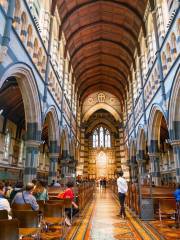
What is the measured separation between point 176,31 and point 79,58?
48.6 ft

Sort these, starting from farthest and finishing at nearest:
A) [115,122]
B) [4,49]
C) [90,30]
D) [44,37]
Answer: [115,122]
[90,30]
[44,37]
[4,49]

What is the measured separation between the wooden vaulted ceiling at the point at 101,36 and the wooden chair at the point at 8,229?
15.3m

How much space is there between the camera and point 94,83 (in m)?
31.6

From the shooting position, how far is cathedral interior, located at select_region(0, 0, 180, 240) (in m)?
7.76

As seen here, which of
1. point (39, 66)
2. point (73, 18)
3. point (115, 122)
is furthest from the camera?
point (115, 122)

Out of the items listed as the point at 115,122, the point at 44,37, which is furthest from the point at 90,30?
the point at 115,122

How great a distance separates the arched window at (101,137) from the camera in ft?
136

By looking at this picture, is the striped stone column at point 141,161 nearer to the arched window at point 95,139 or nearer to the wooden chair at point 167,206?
the wooden chair at point 167,206

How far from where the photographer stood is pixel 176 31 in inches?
417

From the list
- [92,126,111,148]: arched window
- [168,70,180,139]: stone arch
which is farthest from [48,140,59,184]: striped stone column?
[92,126,111,148]: arched window

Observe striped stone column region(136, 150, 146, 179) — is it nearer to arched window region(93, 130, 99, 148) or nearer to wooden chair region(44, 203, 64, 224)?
wooden chair region(44, 203, 64, 224)

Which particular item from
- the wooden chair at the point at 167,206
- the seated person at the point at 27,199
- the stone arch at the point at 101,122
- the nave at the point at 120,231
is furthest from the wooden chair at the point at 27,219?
the stone arch at the point at 101,122

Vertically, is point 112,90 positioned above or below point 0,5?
above

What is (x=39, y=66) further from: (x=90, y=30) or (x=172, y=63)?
(x=90, y=30)
